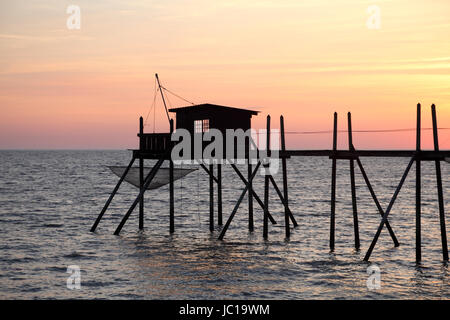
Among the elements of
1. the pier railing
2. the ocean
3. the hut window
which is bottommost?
the ocean

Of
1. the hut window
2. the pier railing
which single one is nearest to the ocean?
the pier railing

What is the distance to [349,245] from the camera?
2514 centimetres

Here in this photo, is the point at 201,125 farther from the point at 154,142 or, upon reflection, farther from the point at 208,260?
the point at 208,260

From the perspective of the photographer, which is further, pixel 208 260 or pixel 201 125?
pixel 201 125

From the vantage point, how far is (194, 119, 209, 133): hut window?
2758 centimetres

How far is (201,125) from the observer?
91.3 feet

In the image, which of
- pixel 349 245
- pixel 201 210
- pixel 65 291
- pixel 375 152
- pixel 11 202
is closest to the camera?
pixel 65 291

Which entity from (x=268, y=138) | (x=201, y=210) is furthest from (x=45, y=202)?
(x=268, y=138)

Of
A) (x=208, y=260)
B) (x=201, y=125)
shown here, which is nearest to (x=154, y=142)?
(x=201, y=125)

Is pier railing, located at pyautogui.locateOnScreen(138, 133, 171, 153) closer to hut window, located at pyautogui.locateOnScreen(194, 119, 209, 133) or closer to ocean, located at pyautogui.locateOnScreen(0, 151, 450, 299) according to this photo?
hut window, located at pyautogui.locateOnScreen(194, 119, 209, 133)

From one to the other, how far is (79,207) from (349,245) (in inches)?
1002

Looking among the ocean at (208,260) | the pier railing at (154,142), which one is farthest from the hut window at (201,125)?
the ocean at (208,260)
